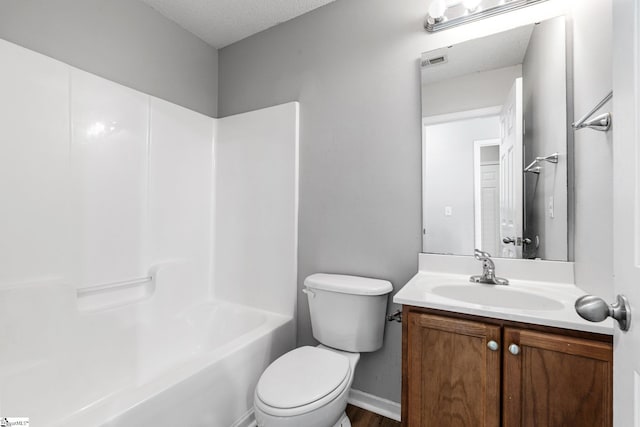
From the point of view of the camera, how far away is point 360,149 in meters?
1.76

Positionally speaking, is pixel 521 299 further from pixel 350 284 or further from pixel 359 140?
pixel 359 140

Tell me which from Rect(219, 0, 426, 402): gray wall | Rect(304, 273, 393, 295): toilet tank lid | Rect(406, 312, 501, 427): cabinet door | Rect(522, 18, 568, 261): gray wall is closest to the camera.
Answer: Rect(406, 312, 501, 427): cabinet door

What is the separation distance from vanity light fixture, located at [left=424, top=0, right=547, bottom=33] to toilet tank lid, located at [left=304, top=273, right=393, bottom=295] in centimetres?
139

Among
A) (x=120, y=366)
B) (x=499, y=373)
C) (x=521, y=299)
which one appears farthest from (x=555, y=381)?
(x=120, y=366)

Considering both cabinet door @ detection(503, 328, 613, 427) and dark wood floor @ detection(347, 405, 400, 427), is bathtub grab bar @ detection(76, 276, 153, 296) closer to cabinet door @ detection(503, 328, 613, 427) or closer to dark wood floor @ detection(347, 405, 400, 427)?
dark wood floor @ detection(347, 405, 400, 427)

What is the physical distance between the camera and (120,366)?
64.9 inches

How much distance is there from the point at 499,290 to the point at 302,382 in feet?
3.08

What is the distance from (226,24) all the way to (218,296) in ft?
6.51

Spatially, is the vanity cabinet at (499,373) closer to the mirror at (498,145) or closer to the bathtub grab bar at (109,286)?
the mirror at (498,145)

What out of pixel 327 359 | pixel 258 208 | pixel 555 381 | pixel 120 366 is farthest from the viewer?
pixel 258 208

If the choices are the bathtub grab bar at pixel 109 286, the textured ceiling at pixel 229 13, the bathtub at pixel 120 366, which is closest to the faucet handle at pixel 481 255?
the bathtub at pixel 120 366

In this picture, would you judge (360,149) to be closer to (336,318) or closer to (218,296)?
(336,318)

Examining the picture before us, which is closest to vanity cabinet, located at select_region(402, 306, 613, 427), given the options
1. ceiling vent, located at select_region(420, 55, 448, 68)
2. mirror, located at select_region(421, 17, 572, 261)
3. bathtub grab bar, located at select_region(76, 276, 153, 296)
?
mirror, located at select_region(421, 17, 572, 261)

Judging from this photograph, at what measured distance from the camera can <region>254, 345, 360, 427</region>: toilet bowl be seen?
1104 millimetres
